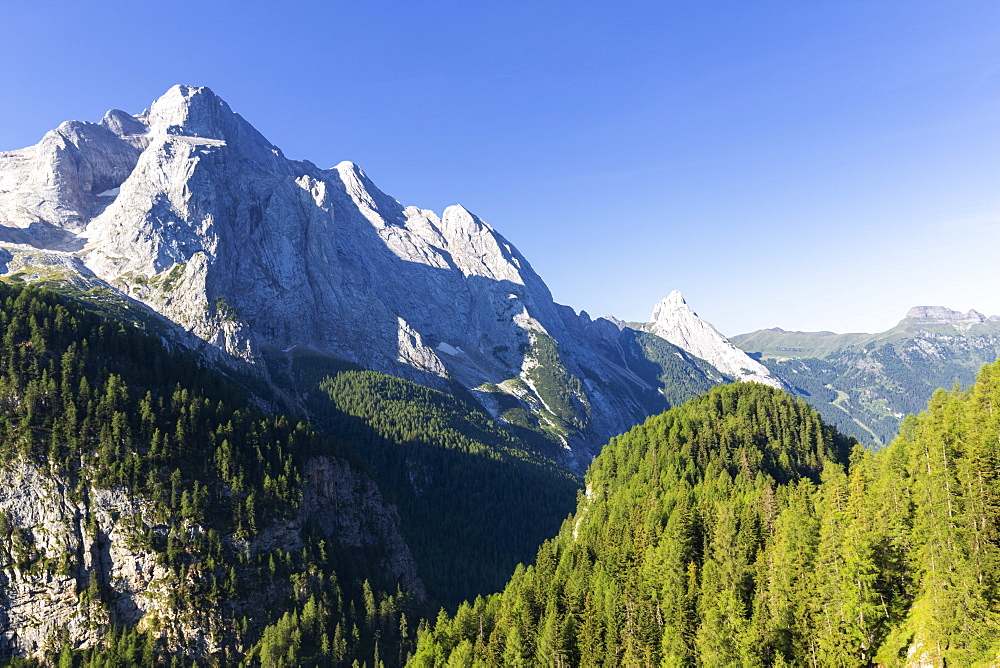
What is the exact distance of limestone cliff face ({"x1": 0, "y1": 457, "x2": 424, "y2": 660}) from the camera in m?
93.7

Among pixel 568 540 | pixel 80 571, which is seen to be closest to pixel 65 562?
pixel 80 571

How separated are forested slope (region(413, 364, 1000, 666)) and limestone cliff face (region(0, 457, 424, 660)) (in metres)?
47.2

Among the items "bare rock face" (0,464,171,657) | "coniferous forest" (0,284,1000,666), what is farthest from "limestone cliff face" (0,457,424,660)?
"coniferous forest" (0,284,1000,666)

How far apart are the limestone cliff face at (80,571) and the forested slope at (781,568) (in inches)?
1859

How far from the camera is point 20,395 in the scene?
335 feet

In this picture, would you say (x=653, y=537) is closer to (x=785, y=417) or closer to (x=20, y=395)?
(x=785, y=417)

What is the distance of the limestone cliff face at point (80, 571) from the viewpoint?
9369cm

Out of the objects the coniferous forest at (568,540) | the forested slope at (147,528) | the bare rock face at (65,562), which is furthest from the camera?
the forested slope at (147,528)

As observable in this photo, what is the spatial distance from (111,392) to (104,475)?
52.9 feet

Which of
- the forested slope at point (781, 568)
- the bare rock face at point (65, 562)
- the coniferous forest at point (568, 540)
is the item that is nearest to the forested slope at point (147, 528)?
the bare rock face at point (65, 562)

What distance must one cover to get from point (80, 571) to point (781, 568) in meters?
112

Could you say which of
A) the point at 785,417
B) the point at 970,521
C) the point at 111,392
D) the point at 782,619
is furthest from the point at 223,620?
the point at 785,417

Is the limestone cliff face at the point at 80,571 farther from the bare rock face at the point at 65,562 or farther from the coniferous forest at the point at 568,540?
the coniferous forest at the point at 568,540

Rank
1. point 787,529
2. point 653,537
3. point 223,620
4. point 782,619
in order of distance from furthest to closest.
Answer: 1. point 223,620
2. point 653,537
3. point 787,529
4. point 782,619
